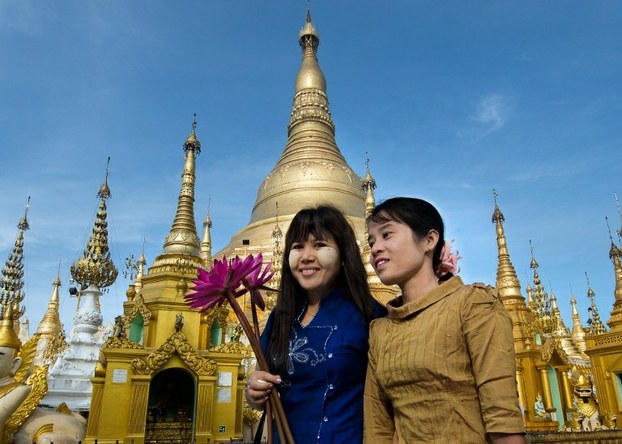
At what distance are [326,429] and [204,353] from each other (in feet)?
25.3

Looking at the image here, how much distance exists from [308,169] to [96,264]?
1931 cm

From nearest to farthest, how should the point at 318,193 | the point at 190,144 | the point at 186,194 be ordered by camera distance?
the point at 186,194
the point at 190,144
the point at 318,193

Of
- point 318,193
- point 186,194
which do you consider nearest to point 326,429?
point 186,194

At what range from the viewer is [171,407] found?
9.71 metres

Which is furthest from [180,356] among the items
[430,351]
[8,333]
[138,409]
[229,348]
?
[430,351]

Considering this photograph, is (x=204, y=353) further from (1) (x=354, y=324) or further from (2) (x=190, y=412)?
(1) (x=354, y=324)

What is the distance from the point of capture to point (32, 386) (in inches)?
283

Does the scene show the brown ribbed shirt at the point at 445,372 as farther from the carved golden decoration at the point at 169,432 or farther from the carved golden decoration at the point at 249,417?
the carved golden decoration at the point at 249,417

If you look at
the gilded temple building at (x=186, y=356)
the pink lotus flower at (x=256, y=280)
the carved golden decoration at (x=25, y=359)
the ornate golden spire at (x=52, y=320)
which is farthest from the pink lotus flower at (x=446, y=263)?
the ornate golden spire at (x=52, y=320)

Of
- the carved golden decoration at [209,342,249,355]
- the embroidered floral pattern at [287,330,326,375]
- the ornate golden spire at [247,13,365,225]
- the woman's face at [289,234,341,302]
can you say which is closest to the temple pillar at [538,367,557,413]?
the carved golden decoration at [209,342,249,355]

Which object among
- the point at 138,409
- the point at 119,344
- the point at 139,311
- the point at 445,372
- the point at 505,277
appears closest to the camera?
the point at 445,372

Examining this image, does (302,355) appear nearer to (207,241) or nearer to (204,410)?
(204,410)

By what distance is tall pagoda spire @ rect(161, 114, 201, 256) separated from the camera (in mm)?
12109

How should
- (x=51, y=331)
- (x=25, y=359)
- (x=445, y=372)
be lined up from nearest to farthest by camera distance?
(x=445, y=372)
(x=25, y=359)
(x=51, y=331)
